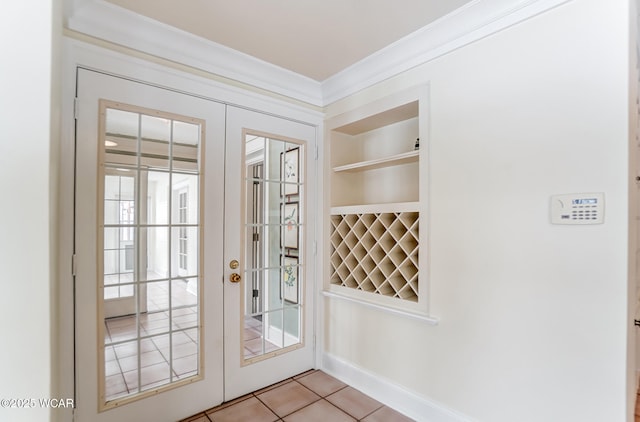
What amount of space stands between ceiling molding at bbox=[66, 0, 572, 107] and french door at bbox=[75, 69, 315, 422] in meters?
0.24

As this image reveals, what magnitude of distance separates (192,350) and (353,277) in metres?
1.24

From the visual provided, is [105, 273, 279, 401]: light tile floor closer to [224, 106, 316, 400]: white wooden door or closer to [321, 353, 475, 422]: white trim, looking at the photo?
[224, 106, 316, 400]: white wooden door

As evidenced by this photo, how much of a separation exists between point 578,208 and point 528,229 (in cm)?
22

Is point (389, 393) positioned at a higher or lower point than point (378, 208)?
lower

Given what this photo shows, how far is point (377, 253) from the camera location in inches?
89.7

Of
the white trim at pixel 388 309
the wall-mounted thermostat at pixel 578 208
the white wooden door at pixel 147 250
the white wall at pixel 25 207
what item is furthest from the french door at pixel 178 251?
the wall-mounted thermostat at pixel 578 208

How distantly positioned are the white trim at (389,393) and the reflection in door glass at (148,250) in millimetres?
1076

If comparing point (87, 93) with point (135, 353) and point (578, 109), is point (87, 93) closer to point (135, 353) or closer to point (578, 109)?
point (135, 353)

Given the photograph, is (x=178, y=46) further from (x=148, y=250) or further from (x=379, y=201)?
(x=379, y=201)

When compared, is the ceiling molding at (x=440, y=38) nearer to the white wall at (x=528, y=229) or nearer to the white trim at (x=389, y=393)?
the white wall at (x=528, y=229)

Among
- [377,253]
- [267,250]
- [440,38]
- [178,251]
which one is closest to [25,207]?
[178,251]

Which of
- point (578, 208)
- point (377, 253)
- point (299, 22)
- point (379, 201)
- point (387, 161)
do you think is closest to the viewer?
point (578, 208)

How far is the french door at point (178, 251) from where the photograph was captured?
5.34ft

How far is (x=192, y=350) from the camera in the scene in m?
1.96
